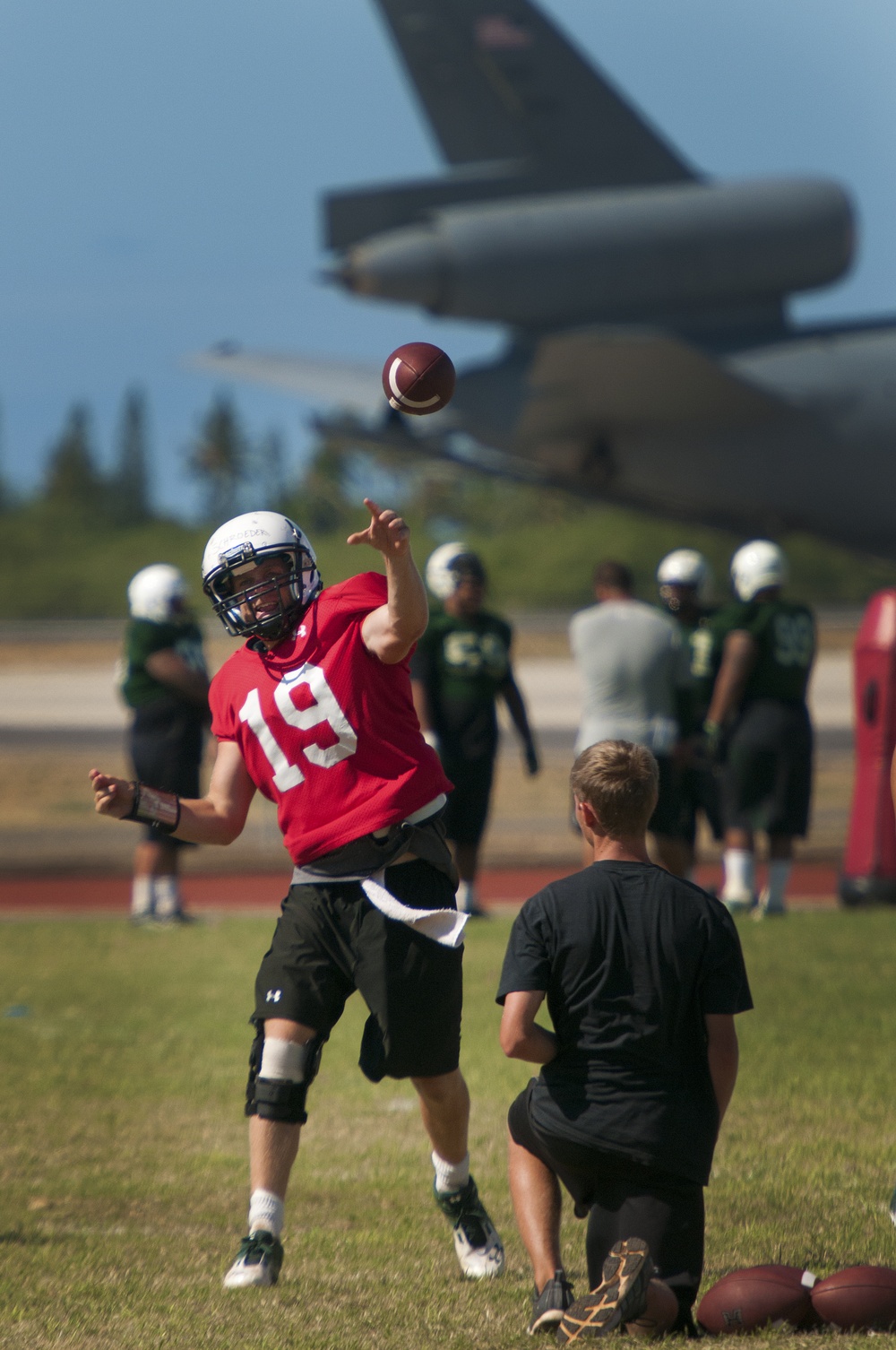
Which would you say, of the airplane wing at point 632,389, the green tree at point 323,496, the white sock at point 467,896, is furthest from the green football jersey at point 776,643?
the green tree at point 323,496

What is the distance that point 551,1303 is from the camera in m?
3.22

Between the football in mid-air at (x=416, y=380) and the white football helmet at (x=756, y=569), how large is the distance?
5.76m

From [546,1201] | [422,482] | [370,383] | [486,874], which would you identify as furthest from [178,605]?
[422,482]

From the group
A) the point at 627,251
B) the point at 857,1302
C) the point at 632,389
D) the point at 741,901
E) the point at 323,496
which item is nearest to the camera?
the point at 857,1302

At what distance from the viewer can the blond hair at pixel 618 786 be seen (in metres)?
3.24

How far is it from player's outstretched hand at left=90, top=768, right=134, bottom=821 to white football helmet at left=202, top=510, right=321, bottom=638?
19.5 inches

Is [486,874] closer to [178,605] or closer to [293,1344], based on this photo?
[178,605]

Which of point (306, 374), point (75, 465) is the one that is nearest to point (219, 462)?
point (75, 465)

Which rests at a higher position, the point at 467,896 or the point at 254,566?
the point at 254,566

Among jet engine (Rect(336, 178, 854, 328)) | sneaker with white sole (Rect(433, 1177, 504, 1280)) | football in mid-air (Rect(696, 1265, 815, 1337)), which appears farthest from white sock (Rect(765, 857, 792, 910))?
jet engine (Rect(336, 178, 854, 328))

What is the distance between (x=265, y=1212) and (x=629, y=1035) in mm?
1101

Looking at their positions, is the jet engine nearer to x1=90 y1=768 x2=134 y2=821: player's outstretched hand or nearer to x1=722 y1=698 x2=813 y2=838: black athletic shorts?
x1=722 y1=698 x2=813 y2=838: black athletic shorts

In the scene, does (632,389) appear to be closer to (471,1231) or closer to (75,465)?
(471,1231)

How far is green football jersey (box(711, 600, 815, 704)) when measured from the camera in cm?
938
